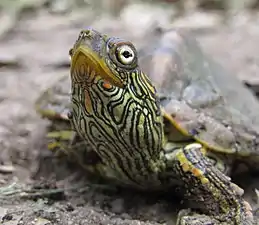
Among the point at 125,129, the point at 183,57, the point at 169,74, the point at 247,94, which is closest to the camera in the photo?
the point at 125,129

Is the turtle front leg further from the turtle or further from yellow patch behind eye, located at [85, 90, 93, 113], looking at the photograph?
yellow patch behind eye, located at [85, 90, 93, 113]

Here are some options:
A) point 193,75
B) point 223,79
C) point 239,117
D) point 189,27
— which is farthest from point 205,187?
point 189,27

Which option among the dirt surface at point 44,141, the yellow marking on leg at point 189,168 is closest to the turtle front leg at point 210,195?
the yellow marking on leg at point 189,168

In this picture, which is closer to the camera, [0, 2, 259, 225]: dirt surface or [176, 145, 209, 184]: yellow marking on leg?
[176, 145, 209, 184]: yellow marking on leg

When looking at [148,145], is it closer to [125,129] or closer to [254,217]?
[125,129]

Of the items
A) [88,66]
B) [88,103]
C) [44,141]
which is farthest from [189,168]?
[44,141]

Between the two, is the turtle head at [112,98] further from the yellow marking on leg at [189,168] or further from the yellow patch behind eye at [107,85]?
the yellow marking on leg at [189,168]

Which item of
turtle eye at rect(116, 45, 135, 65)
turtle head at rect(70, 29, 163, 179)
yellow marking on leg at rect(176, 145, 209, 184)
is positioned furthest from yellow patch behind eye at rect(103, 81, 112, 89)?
yellow marking on leg at rect(176, 145, 209, 184)
